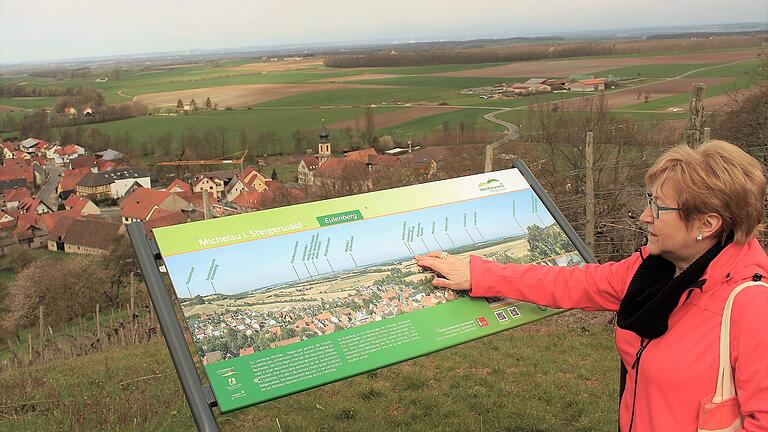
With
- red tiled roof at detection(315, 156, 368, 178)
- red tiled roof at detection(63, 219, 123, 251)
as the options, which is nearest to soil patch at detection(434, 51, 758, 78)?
red tiled roof at detection(315, 156, 368, 178)

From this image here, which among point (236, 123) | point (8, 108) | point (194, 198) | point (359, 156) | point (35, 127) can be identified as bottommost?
point (194, 198)

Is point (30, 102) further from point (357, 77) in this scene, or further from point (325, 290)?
point (325, 290)

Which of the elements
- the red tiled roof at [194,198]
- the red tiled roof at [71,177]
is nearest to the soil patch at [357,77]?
the red tiled roof at [71,177]

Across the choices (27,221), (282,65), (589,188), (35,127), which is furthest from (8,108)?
(589,188)

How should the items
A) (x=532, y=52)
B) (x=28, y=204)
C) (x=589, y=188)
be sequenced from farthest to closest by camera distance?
(x=532, y=52) < (x=28, y=204) < (x=589, y=188)

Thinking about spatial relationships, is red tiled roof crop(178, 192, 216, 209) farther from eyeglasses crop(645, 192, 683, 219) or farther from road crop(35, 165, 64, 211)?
eyeglasses crop(645, 192, 683, 219)

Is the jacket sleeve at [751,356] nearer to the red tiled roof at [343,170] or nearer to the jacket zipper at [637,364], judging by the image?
the jacket zipper at [637,364]

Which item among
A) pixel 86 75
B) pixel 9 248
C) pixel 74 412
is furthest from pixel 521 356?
pixel 86 75

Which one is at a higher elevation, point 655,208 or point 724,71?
point 655,208

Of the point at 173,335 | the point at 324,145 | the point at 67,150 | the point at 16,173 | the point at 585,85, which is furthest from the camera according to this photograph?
the point at 67,150

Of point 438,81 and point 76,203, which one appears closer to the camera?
point 76,203
